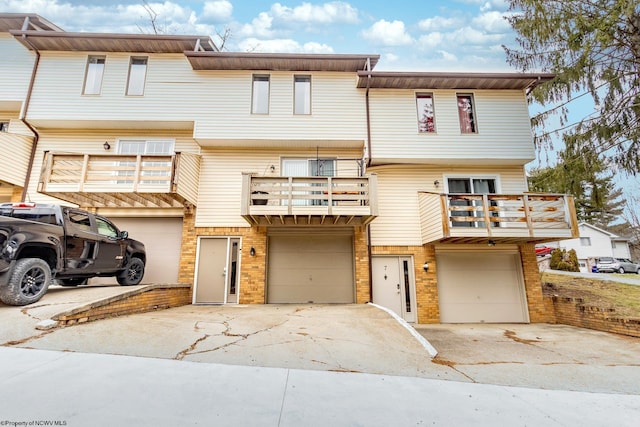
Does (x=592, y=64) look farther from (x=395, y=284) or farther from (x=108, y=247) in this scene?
(x=108, y=247)

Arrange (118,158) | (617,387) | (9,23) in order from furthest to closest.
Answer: (9,23) < (118,158) < (617,387)

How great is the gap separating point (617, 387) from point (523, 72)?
390 inches

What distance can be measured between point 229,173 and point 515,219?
9292 millimetres

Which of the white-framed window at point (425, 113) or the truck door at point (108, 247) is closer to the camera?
the truck door at point (108, 247)

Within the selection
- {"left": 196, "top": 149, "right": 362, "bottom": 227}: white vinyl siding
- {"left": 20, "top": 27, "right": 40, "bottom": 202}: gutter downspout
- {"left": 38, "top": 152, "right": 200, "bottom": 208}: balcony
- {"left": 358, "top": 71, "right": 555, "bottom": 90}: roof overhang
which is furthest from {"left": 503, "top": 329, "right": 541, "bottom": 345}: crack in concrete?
{"left": 20, "top": 27, "right": 40, "bottom": 202}: gutter downspout

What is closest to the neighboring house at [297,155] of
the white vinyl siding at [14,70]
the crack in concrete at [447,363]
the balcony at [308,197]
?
the white vinyl siding at [14,70]

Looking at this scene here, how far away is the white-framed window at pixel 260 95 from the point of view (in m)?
10.3

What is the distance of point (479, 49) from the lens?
574 inches

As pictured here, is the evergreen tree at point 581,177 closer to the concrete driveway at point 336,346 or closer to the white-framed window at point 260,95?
the concrete driveway at point 336,346

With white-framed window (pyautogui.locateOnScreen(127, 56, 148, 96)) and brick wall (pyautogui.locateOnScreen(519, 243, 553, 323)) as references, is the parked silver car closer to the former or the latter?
brick wall (pyautogui.locateOnScreen(519, 243, 553, 323))

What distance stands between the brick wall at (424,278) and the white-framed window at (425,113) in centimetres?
424

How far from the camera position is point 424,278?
9695 millimetres

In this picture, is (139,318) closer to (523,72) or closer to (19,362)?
(19,362)

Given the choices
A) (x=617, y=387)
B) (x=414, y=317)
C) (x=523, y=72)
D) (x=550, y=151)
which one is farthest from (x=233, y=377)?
(x=523, y=72)
